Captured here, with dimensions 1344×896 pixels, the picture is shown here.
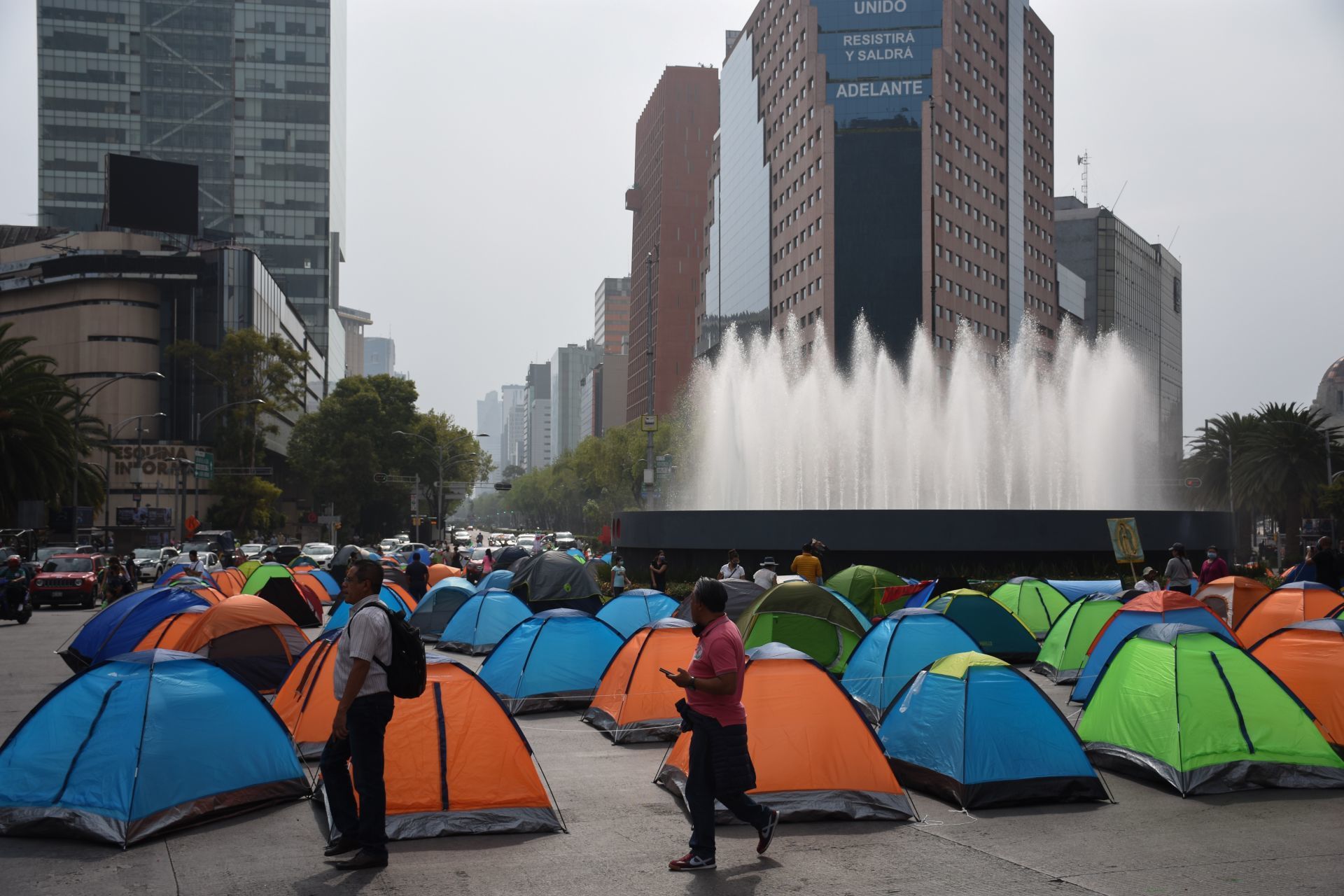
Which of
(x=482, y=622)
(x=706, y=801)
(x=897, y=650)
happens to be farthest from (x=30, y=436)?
(x=706, y=801)

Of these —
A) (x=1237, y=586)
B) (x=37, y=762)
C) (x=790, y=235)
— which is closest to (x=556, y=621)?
(x=37, y=762)

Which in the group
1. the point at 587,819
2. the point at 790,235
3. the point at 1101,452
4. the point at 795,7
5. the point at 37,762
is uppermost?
the point at 795,7

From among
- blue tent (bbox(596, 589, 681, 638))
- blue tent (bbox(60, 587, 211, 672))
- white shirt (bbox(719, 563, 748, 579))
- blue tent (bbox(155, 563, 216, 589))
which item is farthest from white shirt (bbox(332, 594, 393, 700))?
blue tent (bbox(155, 563, 216, 589))

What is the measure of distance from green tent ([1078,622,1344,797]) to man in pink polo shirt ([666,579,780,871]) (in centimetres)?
431

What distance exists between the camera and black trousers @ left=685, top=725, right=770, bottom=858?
297 inches

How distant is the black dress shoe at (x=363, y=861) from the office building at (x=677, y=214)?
13988 cm

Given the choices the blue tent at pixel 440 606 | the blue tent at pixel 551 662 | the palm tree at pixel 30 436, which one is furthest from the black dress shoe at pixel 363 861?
the palm tree at pixel 30 436

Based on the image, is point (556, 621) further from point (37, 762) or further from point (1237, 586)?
point (1237, 586)

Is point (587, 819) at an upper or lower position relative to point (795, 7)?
lower

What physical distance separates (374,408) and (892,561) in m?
57.6

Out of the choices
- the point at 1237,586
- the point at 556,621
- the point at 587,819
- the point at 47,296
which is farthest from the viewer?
the point at 47,296

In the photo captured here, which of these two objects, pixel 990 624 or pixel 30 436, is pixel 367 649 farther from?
pixel 30 436

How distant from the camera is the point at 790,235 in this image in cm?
10188

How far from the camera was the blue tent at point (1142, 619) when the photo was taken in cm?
1475
